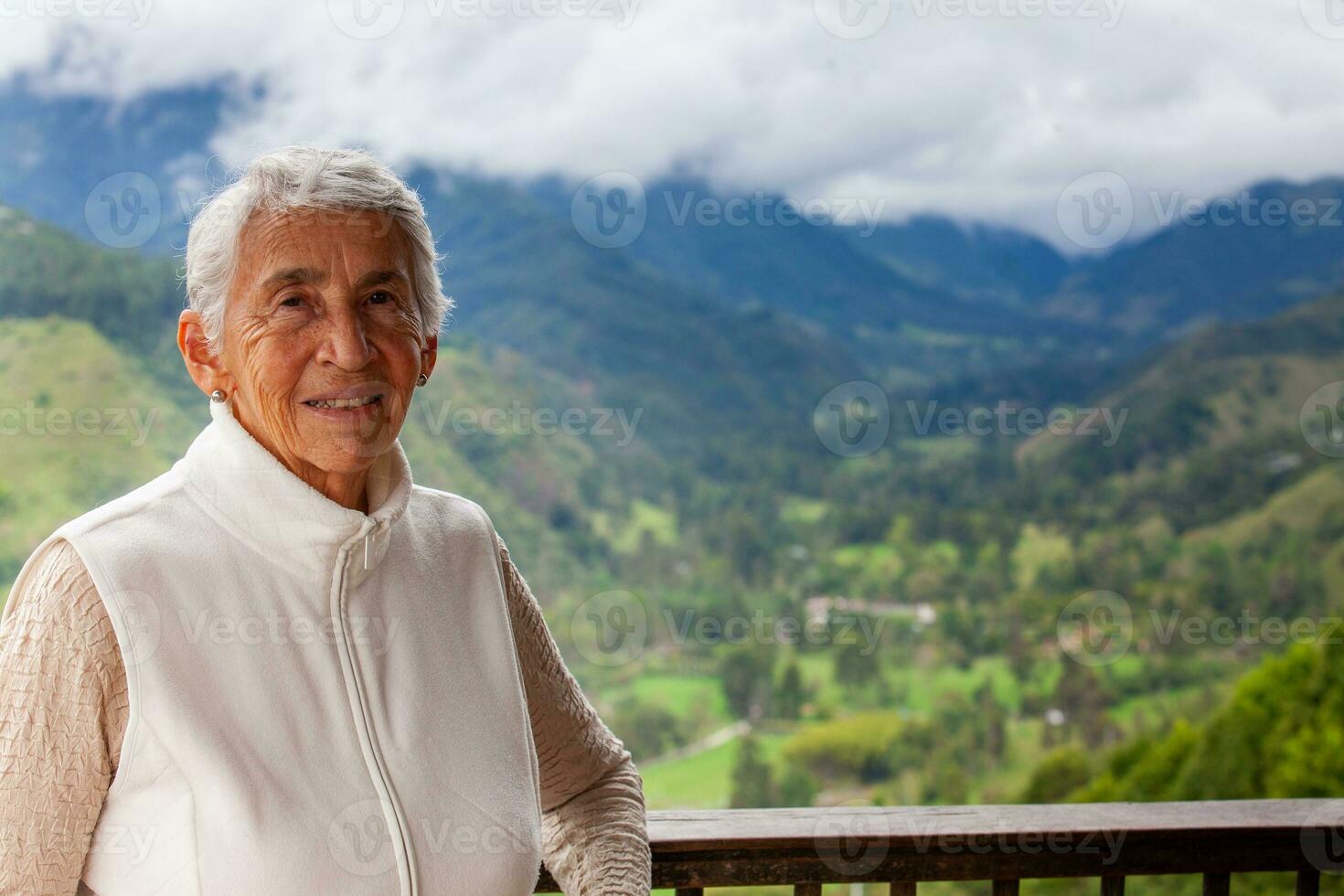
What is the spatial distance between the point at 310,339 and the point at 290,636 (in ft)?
0.95

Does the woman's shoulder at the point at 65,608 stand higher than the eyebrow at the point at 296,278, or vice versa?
the eyebrow at the point at 296,278

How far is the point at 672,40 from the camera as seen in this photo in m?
47.3

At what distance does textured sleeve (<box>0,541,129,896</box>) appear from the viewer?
929 millimetres

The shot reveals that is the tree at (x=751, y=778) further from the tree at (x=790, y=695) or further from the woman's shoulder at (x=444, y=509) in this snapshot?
the woman's shoulder at (x=444, y=509)

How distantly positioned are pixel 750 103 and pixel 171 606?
2032 inches

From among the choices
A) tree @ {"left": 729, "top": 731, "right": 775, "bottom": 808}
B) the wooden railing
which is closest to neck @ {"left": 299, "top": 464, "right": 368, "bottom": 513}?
the wooden railing

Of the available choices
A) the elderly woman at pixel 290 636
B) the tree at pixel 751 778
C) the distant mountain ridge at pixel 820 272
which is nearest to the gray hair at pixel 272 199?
the elderly woman at pixel 290 636

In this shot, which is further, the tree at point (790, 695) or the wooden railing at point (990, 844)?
the tree at point (790, 695)

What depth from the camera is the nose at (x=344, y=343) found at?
3.60 feet

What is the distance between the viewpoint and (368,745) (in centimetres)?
106

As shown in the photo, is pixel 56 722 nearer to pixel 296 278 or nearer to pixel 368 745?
pixel 368 745

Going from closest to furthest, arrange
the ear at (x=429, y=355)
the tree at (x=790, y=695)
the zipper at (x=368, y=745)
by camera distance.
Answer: the zipper at (x=368, y=745), the ear at (x=429, y=355), the tree at (x=790, y=695)

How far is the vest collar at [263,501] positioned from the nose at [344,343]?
0.11 m

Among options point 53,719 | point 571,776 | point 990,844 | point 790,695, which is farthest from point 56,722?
point 790,695
